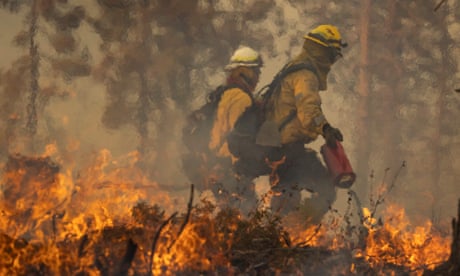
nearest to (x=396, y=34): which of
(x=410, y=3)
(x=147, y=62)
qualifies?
(x=410, y=3)

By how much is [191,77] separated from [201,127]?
32.4 ft

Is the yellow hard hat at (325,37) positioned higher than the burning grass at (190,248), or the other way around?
the yellow hard hat at (325,37)

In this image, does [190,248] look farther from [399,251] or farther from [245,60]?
[245,60]

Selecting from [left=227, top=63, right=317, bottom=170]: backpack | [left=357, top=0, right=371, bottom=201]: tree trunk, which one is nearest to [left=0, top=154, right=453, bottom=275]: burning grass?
[left=227, top=63, right=317, bottom=170]: backpack

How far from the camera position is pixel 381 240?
671 centimetres

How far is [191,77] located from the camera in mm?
18969

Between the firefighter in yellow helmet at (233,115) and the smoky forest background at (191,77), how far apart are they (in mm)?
5598

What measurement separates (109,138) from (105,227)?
48.1ft

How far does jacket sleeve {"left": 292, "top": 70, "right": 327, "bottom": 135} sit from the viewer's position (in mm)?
7791

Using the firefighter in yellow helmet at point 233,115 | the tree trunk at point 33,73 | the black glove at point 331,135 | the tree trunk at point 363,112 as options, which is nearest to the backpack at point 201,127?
the firefighter in yellow helmet at point 233,115

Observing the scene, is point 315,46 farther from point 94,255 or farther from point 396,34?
point 396,34

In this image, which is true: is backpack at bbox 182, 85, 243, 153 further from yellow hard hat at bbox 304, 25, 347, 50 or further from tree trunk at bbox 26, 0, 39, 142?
tree trunk at bbox 26, 0, 39, 142

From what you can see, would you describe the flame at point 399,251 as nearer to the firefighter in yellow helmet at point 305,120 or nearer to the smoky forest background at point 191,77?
the firefighter in yellow helmet at point 305,120

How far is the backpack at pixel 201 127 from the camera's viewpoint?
912 centimetres
